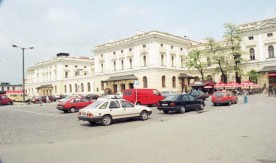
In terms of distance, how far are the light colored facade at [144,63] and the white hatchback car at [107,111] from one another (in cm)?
3603

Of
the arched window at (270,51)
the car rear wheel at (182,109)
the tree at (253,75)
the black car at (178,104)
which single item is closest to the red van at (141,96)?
the black car at (178,104)

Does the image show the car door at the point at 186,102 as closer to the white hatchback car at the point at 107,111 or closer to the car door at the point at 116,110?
the white hatchback car at the point at 107,111

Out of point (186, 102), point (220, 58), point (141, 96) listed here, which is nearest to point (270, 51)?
point (220, 58)

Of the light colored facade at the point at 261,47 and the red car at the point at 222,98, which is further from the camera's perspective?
the light colored facade at the point at 261,47

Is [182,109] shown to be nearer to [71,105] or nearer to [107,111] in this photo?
[107,111]

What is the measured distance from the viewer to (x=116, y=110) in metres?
16.1

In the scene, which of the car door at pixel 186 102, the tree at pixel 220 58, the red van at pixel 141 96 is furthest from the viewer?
the tree at pixel 220 58

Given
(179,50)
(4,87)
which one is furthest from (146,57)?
(4,87)

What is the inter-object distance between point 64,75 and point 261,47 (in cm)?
6037

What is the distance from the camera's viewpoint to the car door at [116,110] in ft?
52.4

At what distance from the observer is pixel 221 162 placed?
6.89 m

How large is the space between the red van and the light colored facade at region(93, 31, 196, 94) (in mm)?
23901

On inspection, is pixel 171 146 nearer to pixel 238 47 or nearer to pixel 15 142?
pixel 15 142

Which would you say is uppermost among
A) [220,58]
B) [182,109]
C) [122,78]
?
[220,58]
